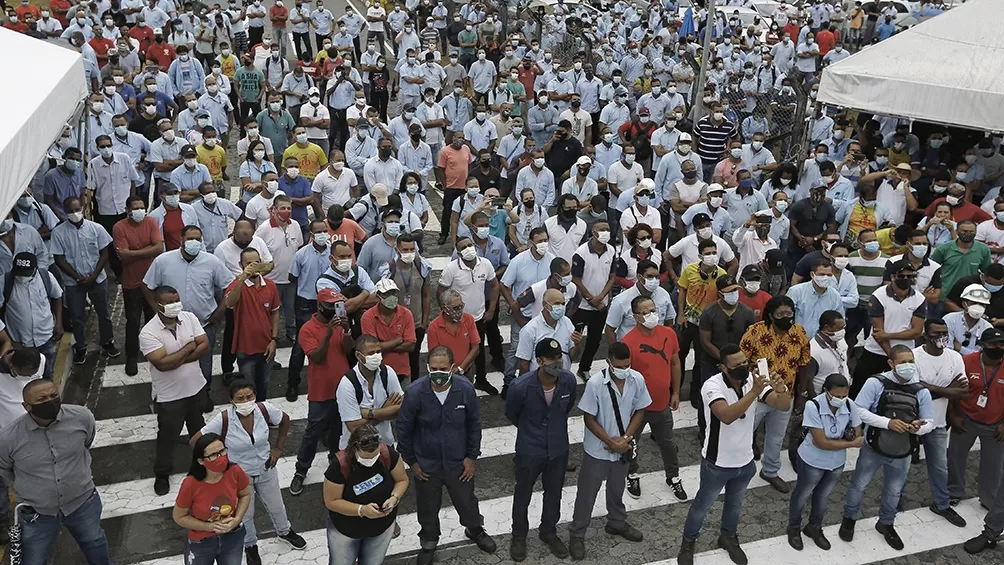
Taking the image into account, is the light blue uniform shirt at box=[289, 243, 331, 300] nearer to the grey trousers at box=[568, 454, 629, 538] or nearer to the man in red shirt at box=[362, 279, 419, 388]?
the man in red shirt at box=[362, 279, 419, 388]

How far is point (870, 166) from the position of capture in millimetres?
14562

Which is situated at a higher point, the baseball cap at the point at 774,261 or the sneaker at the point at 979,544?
the baseball cap at the point at 774,261

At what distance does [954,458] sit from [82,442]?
280 inches

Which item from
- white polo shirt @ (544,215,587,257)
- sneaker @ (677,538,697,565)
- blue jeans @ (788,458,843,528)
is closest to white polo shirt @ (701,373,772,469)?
blue jeans @ (788,458,843,528)

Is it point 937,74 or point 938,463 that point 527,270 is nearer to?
point 938,463

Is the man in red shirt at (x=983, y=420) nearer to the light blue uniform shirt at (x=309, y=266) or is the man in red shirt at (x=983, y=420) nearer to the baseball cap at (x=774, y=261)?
the baseball cap at (x=774, y=261)

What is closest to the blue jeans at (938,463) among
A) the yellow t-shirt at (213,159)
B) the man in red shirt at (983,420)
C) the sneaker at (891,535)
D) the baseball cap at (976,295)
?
the man in red shirt at (983,420)

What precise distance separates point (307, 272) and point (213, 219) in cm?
181

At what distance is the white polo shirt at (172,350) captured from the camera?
762 cm

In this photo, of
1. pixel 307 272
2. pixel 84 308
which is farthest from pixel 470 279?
pixel 84 308

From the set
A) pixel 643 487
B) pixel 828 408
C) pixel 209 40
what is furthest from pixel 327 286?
pixel 209 40

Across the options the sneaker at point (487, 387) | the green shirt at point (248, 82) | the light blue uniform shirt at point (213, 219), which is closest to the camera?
the sneaker at point (487, 387)

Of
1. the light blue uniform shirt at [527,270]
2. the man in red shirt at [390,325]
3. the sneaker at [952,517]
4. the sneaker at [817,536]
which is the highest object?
the man in red shirt at [390,325]

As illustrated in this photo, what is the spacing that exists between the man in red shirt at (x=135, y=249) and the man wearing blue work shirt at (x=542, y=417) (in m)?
4.76
